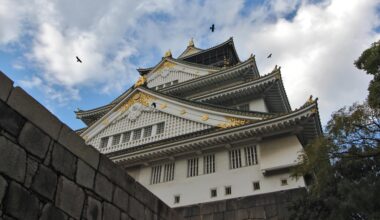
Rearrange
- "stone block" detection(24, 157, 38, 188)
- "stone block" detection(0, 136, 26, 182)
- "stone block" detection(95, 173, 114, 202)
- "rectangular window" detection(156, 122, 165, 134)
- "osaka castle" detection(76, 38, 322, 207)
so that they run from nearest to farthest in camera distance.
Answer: "stone block" detection(0, 136, 26, 182)
"stone block" detection(24, 157, 38, 188)
"stone block" detection(95, 173, 114, 202)
"osaka castle" detection(76, 38, 322, 207)
"rectangular window" detection(156, 122, 165, 134)

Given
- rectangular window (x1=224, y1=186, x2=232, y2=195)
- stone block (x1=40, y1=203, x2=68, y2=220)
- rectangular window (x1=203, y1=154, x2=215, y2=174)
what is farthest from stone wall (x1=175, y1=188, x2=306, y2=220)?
stone block (x1=40, y1=203, x2=68, y2=220)

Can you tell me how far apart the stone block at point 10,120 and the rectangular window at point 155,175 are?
1267 cm

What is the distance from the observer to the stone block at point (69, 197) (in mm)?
4816

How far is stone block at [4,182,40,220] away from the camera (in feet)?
13.5

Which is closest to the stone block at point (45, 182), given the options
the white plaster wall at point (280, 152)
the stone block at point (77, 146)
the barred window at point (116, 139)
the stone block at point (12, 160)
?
the stone block at point (12, 160)

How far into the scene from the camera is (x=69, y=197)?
497cm

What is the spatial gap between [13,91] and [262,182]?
11.9 meters

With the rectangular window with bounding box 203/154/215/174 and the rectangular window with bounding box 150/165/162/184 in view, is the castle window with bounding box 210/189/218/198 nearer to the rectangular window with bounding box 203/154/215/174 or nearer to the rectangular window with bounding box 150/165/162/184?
the rectangular window with bounding box 203/154/215/174

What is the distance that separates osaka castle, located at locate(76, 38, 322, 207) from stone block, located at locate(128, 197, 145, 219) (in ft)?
27.9

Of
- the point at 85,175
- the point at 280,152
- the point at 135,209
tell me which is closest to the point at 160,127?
the point at 280,152

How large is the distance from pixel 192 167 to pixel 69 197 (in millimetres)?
11626

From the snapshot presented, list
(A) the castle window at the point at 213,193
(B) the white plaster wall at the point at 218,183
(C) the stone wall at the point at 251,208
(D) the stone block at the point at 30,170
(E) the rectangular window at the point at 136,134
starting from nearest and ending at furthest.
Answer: (D) the stone block at the point at 30,170 < (C) the stone wall at the point at 251,208 < (B) the white plaster wall at the point at 218,183 < (A) the castle window at the point at 213,193 < (E) the rectangular window at the point at 136,134

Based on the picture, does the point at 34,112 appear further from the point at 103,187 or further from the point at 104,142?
the point at 104,142

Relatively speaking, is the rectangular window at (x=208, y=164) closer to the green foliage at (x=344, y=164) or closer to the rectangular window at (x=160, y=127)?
the rectangular window at (x=160, y=127)
